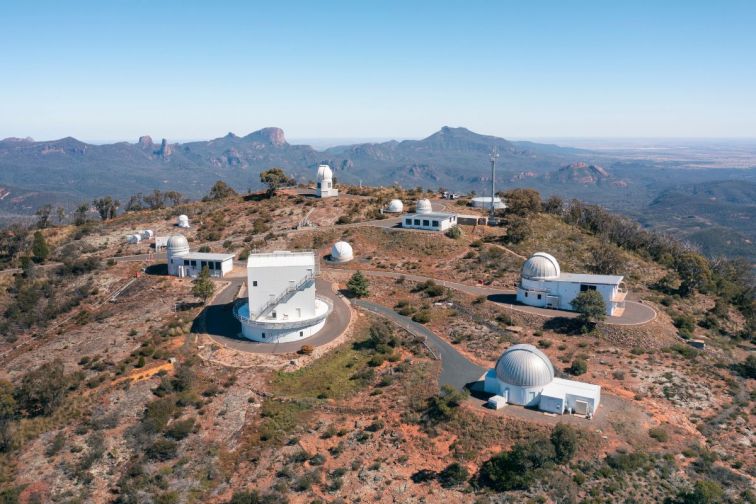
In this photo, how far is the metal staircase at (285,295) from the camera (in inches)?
2173

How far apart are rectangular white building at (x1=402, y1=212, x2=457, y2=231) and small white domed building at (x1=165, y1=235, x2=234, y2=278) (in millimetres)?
28383

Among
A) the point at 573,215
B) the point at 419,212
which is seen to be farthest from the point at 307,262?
the point at 573,215

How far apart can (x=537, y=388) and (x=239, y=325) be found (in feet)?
106

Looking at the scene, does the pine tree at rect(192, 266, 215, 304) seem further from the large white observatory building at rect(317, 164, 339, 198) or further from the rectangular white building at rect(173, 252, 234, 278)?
the large white observatory building at rect(317, 164, 339, 198)

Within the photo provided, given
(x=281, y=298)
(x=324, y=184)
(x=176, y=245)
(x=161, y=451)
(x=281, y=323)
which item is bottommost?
(x=161, y=451)

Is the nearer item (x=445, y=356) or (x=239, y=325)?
(x=445, y=356)

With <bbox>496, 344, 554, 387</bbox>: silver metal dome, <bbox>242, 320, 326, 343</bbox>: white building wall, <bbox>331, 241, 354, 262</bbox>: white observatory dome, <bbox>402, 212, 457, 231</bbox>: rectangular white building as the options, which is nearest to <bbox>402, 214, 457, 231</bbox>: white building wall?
<bbox>402, 212, 457, 231</bbox>: rectangular white building

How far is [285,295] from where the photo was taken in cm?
5531

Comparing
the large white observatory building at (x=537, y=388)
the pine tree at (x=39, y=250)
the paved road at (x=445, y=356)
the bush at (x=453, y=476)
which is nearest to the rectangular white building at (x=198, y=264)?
the paved road at (x=445, y=356)

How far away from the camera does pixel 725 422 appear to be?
40969 millimetres

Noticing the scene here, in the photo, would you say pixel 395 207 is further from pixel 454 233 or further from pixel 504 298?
pixel 504 298

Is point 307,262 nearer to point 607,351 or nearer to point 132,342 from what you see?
point 132,342

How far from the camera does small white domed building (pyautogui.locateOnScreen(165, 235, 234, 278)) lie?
7219 centimetres

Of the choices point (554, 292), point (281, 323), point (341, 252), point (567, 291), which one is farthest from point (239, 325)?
point (567, 291)
